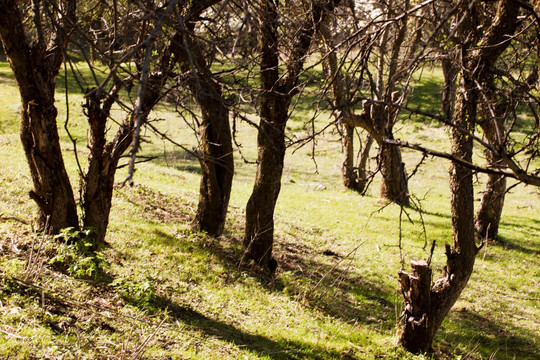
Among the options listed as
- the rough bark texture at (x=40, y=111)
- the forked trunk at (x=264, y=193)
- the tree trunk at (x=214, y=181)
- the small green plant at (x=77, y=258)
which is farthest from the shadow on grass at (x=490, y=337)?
the rough bark texture at (x=40, y=111)

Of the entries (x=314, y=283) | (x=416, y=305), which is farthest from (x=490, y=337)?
(x=314, y=283)

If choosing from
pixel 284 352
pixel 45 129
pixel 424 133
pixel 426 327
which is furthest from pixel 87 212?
pixel 424 133

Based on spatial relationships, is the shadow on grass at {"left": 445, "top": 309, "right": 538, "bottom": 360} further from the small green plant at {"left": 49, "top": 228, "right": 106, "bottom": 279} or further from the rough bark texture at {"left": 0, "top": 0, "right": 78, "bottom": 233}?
the rough bark texture at {"left": 0, "top": 0, "right": 78, "bottom": 233}

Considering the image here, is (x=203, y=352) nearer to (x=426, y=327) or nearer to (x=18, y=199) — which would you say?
(x=426, y=327)

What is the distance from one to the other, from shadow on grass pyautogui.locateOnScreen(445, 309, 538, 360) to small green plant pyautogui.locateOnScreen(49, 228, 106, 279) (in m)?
4.74

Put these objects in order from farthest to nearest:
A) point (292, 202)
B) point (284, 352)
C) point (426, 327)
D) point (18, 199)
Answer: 1. point (292, 202)
2. point (18, 199)
3. point (426, 327)
4. point (284, 352)

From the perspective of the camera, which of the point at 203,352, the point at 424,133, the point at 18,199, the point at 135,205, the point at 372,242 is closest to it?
the point at 203,352

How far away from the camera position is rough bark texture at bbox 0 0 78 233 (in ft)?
17.2

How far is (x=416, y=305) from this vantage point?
6.12 m

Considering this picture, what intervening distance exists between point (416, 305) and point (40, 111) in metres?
4.74

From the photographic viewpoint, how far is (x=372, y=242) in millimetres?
11039

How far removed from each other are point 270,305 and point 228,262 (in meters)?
1.39

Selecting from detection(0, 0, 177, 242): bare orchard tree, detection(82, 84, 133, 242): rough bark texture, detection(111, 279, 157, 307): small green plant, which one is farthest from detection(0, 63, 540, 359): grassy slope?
detection(82, 84, 133, 242): rough bark texture

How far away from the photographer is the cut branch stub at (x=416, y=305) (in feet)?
19.6
